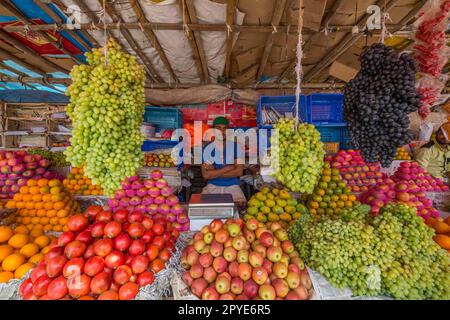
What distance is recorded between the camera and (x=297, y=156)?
1.63m

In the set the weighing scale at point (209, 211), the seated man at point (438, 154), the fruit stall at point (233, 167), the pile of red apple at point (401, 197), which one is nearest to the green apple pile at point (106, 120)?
the fruit stall at point (233, 167)

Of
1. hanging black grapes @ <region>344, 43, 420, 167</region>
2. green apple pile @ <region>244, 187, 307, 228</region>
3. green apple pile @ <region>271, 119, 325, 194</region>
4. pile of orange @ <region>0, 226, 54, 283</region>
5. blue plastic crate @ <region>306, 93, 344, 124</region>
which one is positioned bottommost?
pile of orange @ <region>0, 226, 54, 283</region>

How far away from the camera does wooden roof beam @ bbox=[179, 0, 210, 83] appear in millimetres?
2271

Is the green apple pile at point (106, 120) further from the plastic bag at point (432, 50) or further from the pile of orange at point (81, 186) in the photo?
the plastic bag at point (432, 50)

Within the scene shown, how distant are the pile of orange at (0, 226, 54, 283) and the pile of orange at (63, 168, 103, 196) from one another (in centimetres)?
139

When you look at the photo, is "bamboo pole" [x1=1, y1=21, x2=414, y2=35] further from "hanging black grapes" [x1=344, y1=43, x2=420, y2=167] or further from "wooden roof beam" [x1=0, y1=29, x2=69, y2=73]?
"hanging black grapes" [x1=344, y1=43, x2=420, y2=167]

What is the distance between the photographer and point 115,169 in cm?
148

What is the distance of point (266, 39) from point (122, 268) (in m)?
3.37

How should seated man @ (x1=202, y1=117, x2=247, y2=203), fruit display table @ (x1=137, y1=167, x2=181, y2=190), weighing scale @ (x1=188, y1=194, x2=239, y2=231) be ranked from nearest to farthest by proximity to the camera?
1. weighing scale @ (x1=188, y1=194, x2=239, y2=231)
2. seated man @ (x1=202, y1=117, x2=247, y2=203)
3. fruit display table @ (x1=137, y1=167, x2=181, y2=190)

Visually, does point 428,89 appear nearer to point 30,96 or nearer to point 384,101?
point 384,101

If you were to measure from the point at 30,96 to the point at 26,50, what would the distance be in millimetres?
4489

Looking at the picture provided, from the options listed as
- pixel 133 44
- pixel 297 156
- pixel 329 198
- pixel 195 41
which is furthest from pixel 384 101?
pixel 133 44


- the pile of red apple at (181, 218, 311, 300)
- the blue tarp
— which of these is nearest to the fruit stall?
the pile of red apple at (181, 218, 311, 300)

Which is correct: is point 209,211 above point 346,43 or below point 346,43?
below
